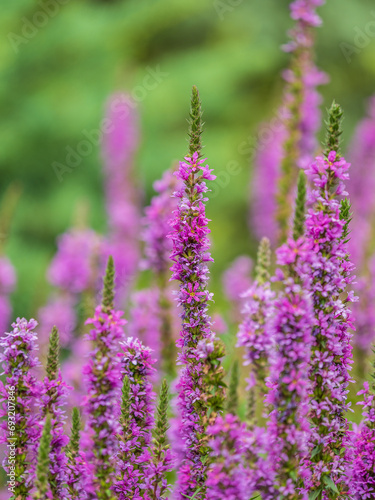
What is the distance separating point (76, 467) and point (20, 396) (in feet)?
0.85

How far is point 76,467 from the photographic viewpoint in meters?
2.42

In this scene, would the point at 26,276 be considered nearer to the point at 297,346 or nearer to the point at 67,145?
the point at 67,145

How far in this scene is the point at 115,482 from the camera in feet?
7.96

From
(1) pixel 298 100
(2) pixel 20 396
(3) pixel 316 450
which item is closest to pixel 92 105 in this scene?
(1) pixel 298 100

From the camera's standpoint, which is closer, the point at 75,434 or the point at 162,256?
the point at 75,434

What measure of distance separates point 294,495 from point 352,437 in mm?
486

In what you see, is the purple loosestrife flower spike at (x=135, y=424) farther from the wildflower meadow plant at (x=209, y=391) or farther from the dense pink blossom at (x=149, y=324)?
the dense pink blossom at (x=149, y=324)

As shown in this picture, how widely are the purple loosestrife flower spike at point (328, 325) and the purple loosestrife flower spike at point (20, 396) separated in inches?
31.9

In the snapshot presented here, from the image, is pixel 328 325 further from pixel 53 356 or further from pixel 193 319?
pixel 53 356

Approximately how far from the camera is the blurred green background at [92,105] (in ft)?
29.9

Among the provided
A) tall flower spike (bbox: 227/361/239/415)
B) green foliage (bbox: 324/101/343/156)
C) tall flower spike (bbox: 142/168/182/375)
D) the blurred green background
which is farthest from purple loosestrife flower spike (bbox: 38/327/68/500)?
the blurred green background

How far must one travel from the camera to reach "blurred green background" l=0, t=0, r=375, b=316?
9.10 meters

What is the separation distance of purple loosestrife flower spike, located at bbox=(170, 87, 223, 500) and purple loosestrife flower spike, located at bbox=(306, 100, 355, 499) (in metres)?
0.30

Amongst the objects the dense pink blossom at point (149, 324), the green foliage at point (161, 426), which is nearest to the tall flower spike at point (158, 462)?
the green foliage at point (161, 426)
